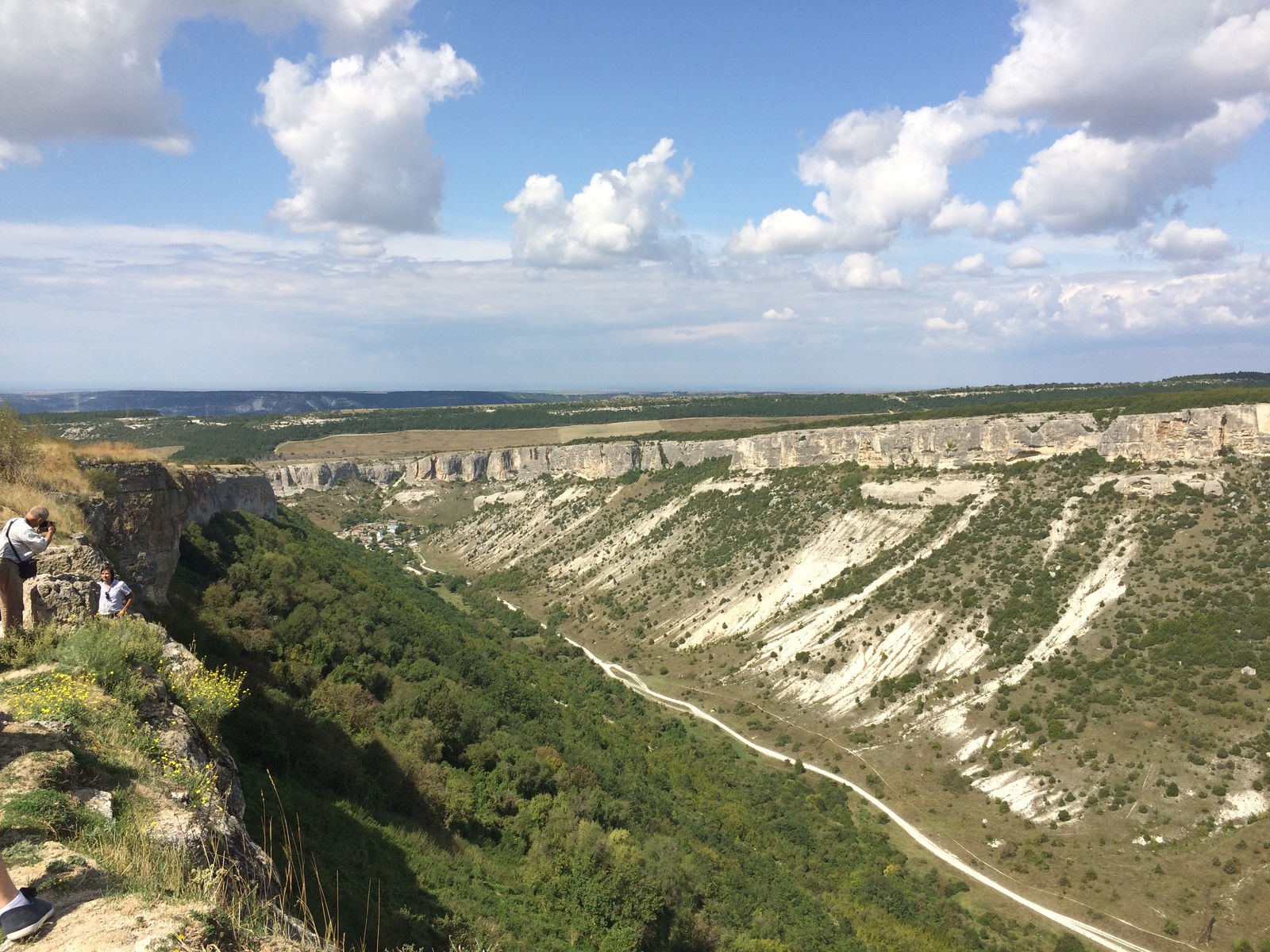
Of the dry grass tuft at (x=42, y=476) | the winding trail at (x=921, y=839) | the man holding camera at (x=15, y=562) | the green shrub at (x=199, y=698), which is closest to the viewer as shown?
the man holding camera at (x=15, y=562)

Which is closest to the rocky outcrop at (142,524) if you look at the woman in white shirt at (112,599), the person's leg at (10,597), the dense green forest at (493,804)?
the dense green forest at (493,804)

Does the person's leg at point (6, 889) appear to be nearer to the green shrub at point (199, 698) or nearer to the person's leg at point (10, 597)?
the green shrub at point (199, 698)

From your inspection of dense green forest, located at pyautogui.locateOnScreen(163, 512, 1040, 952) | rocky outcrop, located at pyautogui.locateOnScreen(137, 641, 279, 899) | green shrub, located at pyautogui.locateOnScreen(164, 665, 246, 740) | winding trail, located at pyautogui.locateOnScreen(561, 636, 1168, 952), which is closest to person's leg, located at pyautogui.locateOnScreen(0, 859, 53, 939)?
rocky outcrop, located at pyautogui.locateOnScreen(137, 641, 279, 899)

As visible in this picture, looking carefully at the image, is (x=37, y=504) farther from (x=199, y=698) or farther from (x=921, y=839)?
(x=921, y=839)

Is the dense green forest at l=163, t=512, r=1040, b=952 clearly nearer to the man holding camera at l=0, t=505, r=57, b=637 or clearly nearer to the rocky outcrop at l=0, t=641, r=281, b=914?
the rocky outcrop at l=0, t=641, r=281, b=914

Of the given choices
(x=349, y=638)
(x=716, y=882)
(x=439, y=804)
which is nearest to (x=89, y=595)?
(x=439, y=804)

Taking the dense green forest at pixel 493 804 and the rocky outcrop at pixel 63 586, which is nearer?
the rocky outcrop at pixel 63 586

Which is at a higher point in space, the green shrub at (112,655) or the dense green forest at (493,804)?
the green shrub at (112,655)

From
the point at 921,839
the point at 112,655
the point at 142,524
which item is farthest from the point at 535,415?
the point at 112,655
